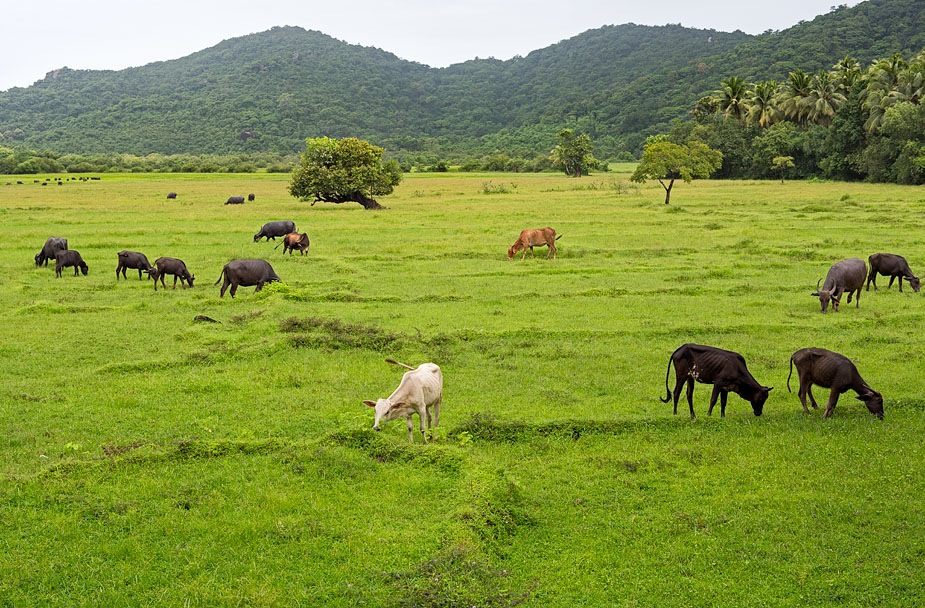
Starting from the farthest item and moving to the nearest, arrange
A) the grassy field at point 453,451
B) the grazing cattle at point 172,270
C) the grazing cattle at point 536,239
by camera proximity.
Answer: the grazing cattle at point 536,239
the grazing cattle at point 172,270
the grassy field at point 453,451

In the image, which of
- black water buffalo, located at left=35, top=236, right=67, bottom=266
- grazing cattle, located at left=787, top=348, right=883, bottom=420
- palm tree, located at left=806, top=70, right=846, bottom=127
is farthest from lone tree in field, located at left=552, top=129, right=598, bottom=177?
grazing cattle, located at left=787, top=348, right=883, bottom=420

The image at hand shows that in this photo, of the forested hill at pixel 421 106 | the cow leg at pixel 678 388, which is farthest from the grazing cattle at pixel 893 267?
the forested hill at pixel 421 106

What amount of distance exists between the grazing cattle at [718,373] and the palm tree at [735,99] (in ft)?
279

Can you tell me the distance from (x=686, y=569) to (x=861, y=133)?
76053 mm

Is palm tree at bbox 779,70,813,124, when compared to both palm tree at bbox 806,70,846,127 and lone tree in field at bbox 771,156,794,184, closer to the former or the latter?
palm tree at bbox 806,70,846,127

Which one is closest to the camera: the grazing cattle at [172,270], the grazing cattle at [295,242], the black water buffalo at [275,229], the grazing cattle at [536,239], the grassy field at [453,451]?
the grassy field at [453,451]

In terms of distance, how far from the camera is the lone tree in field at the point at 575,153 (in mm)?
91938

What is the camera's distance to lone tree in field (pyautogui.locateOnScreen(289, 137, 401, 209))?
48719 millimetres

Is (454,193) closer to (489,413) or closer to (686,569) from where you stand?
(489,413)

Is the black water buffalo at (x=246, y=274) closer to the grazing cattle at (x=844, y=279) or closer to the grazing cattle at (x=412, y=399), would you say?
the grazing cattle at (x=412, y=399)

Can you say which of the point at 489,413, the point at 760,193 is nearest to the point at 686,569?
the point at 489,413

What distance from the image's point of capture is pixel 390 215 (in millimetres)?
44750

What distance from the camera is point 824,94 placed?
79562mm

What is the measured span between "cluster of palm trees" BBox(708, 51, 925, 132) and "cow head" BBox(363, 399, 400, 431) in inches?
2775
